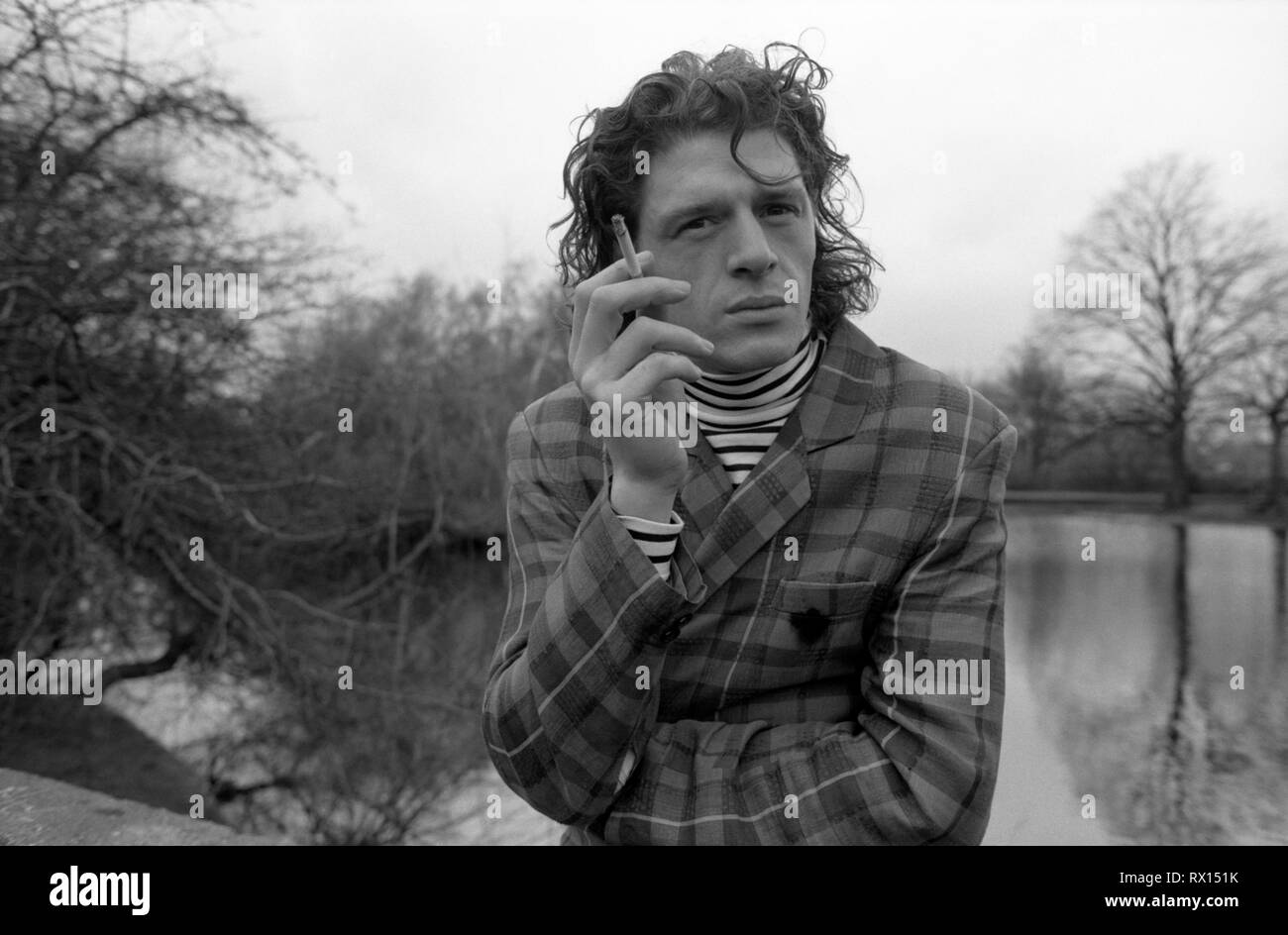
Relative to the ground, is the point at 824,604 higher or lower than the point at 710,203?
lower

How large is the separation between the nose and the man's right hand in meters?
0.10

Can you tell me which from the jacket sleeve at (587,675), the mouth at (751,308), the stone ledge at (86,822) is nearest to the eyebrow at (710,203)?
the mouth at (751,308)

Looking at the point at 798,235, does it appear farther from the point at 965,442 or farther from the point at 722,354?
the point at 965,442

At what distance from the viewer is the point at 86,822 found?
156 centimetres

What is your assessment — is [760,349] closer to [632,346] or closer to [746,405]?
[746,405]

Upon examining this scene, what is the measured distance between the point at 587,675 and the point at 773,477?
311 millimetres

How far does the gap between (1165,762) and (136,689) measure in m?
4.87

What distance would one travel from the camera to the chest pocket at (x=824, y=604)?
1.06 meters

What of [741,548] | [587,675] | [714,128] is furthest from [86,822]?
[714,128]

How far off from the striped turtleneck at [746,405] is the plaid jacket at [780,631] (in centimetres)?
3

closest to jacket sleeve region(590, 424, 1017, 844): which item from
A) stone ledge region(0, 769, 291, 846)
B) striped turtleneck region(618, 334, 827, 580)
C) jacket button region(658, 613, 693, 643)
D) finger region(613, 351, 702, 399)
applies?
jacket button region(658, 613, 693, 643)

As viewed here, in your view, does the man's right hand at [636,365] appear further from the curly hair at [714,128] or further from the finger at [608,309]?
the curly hair at [714,128]
